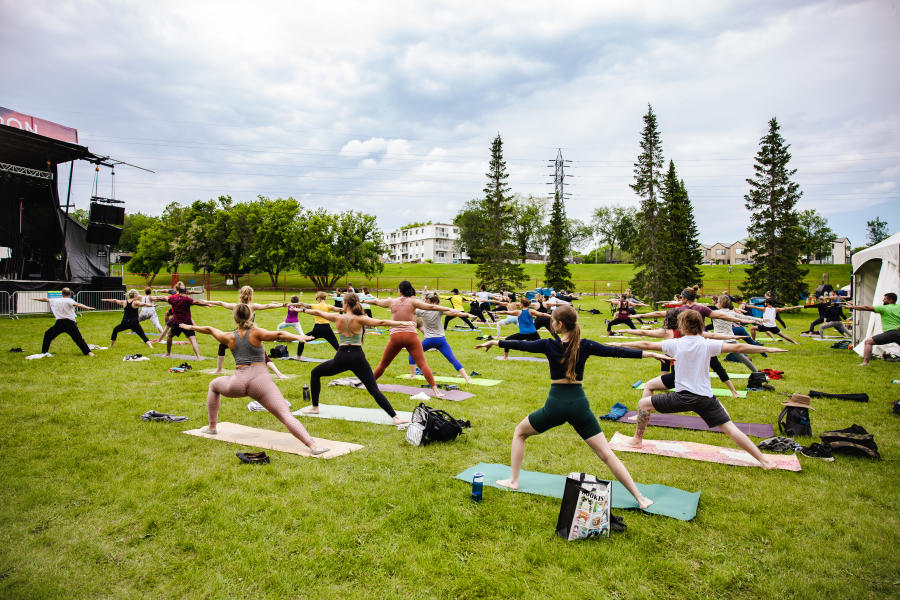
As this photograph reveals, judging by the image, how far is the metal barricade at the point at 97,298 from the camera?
26.0 m

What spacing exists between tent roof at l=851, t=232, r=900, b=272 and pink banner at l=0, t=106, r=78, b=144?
33292mm

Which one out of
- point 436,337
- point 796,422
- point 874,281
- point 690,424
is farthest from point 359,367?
point 874,281

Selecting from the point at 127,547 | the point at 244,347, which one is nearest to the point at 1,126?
the point at 244,347

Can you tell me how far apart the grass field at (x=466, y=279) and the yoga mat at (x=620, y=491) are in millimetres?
45744

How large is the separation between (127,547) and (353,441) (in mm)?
3120

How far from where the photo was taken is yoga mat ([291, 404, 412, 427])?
804 centimetres

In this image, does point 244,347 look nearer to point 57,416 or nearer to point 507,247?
point 57,416

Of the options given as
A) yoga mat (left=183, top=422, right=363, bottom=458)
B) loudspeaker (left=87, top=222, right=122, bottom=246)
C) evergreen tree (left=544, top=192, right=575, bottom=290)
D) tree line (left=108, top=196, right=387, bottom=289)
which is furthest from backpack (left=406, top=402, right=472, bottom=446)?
tree line (left=108, top=196, right=387, bottom=289)

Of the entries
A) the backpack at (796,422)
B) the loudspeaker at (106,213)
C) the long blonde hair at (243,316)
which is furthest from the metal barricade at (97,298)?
the backpack at (796,422)

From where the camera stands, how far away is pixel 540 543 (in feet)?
14.1

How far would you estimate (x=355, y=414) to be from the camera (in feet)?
27.6

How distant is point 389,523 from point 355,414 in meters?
3.85

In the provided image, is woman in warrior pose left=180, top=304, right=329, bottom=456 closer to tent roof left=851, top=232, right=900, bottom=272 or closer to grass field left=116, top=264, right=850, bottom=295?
tent roof left=851, top=232, right=900, bottom=272

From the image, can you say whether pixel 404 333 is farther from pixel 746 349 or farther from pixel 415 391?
pixel 746 349
